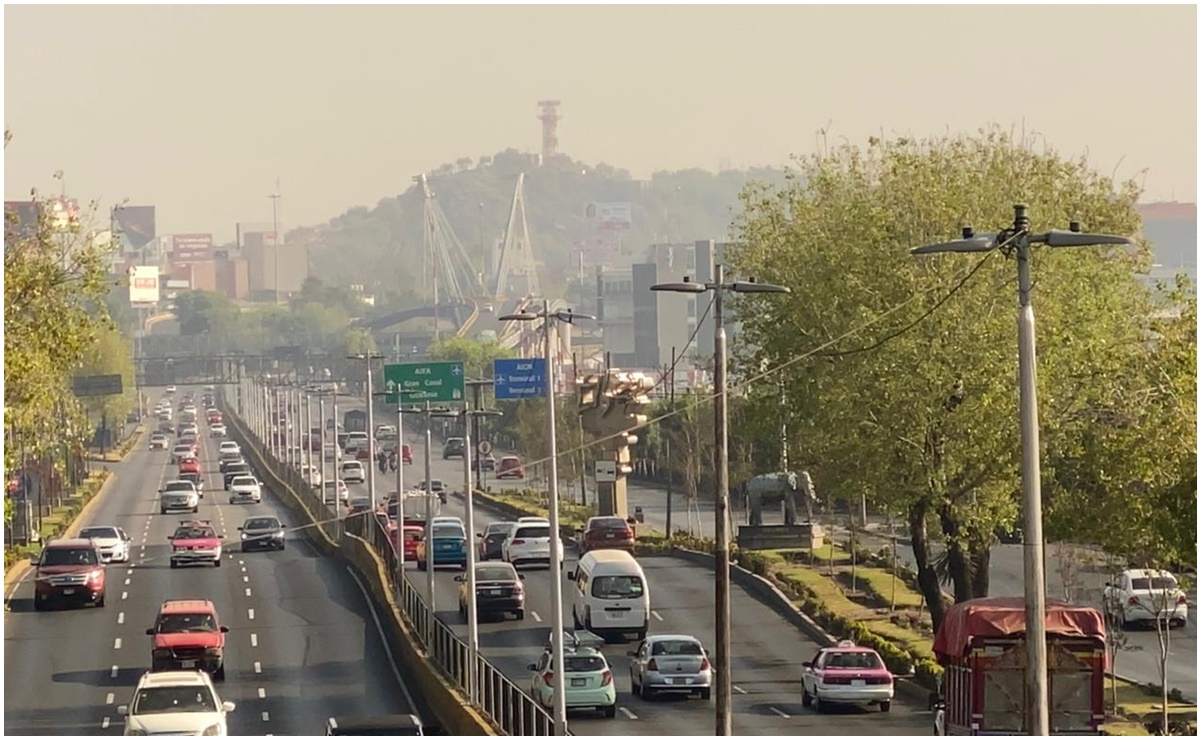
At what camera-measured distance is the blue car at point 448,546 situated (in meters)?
80.1

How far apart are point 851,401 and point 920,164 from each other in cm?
740

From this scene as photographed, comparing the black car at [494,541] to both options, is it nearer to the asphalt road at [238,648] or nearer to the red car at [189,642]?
the asphalt road at [238,648]

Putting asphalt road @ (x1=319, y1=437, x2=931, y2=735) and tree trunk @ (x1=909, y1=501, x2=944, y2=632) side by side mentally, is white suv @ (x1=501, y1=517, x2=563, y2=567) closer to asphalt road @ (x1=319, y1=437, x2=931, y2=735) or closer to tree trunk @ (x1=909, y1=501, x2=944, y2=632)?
asphalt road @ (x1=319, y1=437, x2=931, y2=735)

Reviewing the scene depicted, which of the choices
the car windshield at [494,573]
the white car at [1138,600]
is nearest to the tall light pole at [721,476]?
the white car at [1138,600]

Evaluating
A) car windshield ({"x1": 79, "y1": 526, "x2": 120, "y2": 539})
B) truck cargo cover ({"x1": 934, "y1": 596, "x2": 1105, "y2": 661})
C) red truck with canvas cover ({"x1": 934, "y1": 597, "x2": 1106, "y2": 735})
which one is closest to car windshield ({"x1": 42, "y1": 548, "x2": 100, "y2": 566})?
car windshield ({"x1": 79, "y1": 526, "x2": 120, "y2": 539})

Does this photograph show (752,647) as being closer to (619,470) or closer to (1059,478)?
(1059,478)

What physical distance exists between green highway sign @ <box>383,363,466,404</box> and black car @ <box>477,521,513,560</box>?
6.27 m

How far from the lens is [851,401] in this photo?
5400 centimetres

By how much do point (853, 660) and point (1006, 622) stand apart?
1161 cm

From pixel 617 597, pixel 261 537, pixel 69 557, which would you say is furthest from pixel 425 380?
pixel 617 597

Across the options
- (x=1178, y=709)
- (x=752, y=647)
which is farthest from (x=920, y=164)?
(x=1178, y=709)

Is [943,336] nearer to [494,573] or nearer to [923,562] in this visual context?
[923,562]

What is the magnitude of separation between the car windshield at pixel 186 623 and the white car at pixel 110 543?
29806mm

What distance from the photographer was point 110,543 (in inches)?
3346
